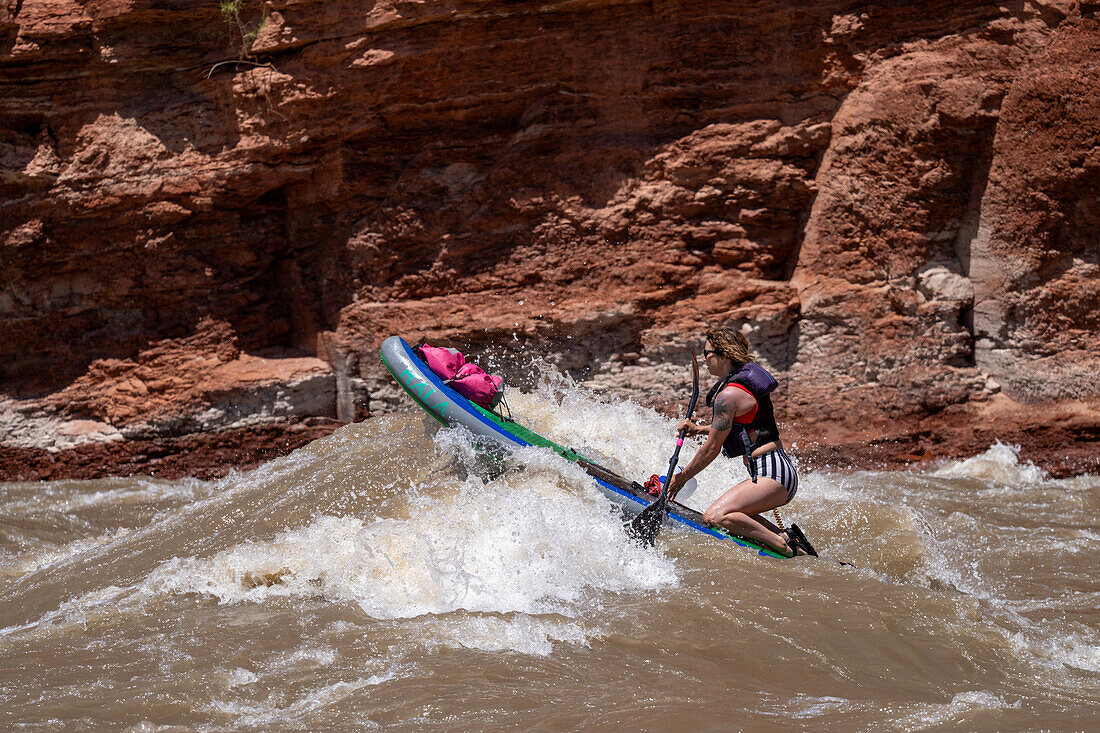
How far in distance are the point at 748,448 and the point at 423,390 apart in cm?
255

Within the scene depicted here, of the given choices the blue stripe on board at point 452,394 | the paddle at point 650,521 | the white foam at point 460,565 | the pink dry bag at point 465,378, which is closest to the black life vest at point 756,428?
the paddle at point 650,521

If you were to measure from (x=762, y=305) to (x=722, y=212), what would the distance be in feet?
3.28

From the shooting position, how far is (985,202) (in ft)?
25.1

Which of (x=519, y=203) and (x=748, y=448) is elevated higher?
(x=519, y=203)

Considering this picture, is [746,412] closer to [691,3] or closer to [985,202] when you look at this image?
[985,202]

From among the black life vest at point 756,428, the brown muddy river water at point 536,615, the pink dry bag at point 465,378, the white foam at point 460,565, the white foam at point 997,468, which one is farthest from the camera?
the white foam at point 997,468

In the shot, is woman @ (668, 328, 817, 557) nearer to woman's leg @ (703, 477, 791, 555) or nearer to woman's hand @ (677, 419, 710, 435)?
woman's leg @ (703, 477, 791, 555)

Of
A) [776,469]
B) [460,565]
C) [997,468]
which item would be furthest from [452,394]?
[997,468]

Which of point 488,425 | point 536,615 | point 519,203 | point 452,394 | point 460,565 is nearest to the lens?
point 536,615

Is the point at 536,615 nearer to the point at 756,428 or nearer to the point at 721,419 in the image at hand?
the point at 721,419

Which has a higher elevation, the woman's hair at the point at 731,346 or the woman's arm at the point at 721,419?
the woman's hair at the point at 731,346

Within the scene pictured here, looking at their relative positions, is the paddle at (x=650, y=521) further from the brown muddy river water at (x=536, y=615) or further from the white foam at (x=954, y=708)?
the white foam at (x=954, y=708)

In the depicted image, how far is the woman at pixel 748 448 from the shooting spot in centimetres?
462

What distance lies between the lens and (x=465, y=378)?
20.8ft
